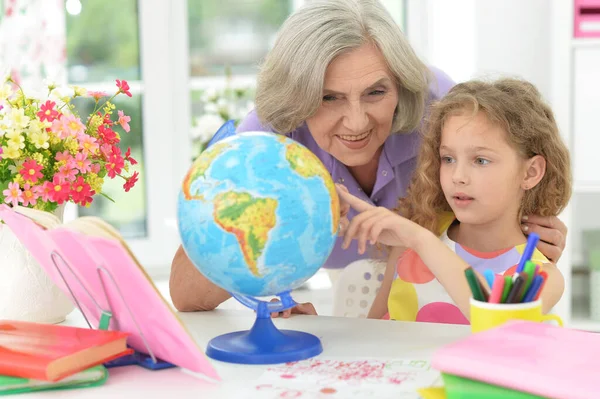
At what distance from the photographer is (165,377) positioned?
3.76 feet

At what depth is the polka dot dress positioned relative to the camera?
1647 mm

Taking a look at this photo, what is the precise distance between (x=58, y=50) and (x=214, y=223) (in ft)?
7.14

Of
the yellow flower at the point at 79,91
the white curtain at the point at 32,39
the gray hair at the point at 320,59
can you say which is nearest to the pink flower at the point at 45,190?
the yellow flower at the point at 79,91

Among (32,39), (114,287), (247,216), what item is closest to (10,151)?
(114,287)

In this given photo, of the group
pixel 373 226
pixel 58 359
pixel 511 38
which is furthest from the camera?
pixel 511 38

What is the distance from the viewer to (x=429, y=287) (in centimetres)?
168

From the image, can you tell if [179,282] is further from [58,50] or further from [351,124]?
[58,50]

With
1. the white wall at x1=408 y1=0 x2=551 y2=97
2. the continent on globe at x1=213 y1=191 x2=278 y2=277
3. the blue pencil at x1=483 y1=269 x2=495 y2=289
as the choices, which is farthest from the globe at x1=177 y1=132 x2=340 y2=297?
the white wall at x1=408 y1=0 x2=551 y2=97

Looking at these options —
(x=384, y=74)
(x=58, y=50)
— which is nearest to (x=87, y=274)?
(x=384, y=74)

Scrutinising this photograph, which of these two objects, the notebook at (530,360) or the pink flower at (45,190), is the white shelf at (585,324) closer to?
the notebook at (530,360)

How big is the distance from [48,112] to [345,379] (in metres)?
0.71

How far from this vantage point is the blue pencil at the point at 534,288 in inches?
42.1

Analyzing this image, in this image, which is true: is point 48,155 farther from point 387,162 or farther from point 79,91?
point 387,162

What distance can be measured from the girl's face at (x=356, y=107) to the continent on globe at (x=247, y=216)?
0.70 metres
